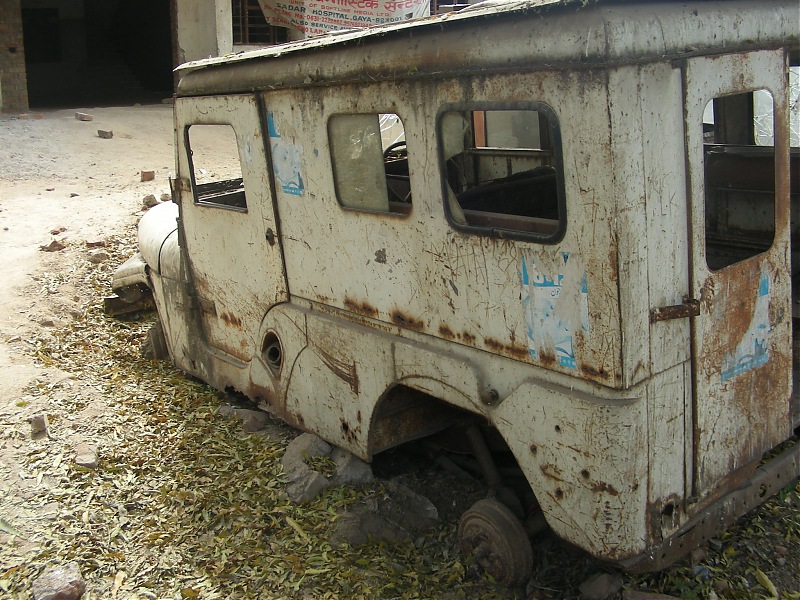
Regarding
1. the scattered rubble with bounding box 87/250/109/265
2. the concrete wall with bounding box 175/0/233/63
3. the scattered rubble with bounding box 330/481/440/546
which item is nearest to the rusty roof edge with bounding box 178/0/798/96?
the scattered rubble with bounding box 330/481/440/546

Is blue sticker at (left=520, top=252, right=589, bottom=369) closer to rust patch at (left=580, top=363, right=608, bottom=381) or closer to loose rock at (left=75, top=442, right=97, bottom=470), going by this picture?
rust patch at (left=580, top=363, right=608, bottom=381)

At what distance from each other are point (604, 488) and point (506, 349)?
0.65 meters

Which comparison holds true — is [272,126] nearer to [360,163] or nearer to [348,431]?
[360,163]

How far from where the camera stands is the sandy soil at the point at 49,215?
5.29m

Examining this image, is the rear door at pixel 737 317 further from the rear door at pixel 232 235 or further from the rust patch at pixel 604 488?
the rear door at pixel 232 235

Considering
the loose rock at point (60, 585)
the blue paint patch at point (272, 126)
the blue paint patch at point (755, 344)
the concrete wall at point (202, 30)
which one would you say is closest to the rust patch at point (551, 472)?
the blue paint patch at point (755, 344)

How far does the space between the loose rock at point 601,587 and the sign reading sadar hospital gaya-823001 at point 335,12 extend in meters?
11.4

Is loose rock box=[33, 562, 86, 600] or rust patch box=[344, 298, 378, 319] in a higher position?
rust patch box=[344, 298, 378, 319]

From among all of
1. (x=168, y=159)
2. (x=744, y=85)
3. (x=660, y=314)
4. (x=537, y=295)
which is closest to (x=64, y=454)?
(x=537, y=295)

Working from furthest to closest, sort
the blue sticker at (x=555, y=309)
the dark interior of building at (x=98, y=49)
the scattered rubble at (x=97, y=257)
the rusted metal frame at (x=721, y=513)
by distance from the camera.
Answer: the dark interior of building at (x=98, y=49), the scattered rubble at (x=97, y=257), the rusted metal frame at (x=721, y=513), the blue sticker at (x=555, y=309)

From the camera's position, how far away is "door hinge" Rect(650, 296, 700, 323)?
3.05m

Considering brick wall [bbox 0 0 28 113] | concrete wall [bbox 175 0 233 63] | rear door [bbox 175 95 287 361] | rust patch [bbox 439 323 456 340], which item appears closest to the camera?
rust patch [bbox 439 323 456 340]

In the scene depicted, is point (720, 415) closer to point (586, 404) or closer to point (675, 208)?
point (586, 404)

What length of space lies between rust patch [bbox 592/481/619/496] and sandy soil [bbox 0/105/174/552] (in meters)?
2.82
